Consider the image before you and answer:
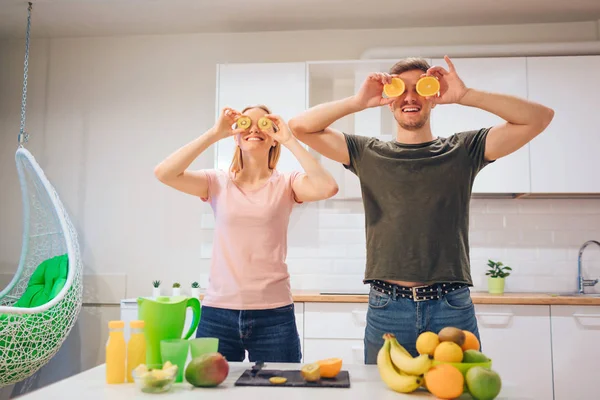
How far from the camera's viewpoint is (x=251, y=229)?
1.88 metres

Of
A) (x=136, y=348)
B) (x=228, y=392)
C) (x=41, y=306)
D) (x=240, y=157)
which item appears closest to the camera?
(x=228, y=392)

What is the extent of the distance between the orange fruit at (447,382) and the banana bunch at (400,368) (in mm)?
42

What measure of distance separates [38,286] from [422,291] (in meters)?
2.70

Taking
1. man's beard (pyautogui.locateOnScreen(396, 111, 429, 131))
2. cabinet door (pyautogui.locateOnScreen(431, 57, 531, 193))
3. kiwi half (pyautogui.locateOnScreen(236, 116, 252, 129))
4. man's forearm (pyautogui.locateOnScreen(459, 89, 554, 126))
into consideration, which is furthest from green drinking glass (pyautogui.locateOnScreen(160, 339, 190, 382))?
cabinet door (pyautogui.locateOnScreen(431, 57, 531, 193))

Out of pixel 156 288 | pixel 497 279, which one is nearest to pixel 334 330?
pixel 497 279

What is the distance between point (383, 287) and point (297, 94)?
2118 millimetres

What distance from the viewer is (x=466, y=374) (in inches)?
44.3

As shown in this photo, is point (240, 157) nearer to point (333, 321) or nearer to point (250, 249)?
point (250, 249)

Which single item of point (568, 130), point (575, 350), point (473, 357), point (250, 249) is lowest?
point (575, 350)

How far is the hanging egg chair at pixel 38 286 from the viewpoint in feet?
9.25

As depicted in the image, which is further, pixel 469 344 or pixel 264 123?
pixel 264 123

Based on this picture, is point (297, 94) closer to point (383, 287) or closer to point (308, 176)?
point (308, 176)

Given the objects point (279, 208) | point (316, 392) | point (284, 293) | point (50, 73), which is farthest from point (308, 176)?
point (50, 73)

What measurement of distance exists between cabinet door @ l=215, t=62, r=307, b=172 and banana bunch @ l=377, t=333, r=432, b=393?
7.84 feet
